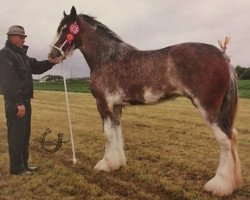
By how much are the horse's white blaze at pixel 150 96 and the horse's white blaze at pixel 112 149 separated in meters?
1.16

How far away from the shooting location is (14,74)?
25.4 feet

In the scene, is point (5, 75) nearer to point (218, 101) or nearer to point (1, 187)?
point (1, 187)

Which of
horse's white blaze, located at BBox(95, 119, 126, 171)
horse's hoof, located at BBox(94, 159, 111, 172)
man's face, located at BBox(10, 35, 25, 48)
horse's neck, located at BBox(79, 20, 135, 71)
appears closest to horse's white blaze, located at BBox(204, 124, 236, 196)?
horse's white blaze, located at BBox(95, 119, 126, 171)

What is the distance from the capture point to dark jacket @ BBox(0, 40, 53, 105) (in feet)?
25.3

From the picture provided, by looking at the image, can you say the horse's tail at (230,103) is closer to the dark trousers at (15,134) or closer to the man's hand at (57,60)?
the man's hand at (57,60)

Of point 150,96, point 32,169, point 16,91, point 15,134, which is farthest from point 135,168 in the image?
point 16,91

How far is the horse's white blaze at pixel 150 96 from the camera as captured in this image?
6.98m

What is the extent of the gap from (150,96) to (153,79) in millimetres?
342

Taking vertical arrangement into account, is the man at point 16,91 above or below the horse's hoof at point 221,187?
above

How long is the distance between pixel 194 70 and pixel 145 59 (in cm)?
112

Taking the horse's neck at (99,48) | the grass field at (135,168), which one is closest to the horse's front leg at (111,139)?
the grass field at (135,168)

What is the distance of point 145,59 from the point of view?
23.6 feet

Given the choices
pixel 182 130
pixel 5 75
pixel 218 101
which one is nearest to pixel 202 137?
pixel 182 130

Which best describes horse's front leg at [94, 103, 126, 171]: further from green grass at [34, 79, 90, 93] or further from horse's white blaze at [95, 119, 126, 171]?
green grass at [34, 79, 90, 93]
